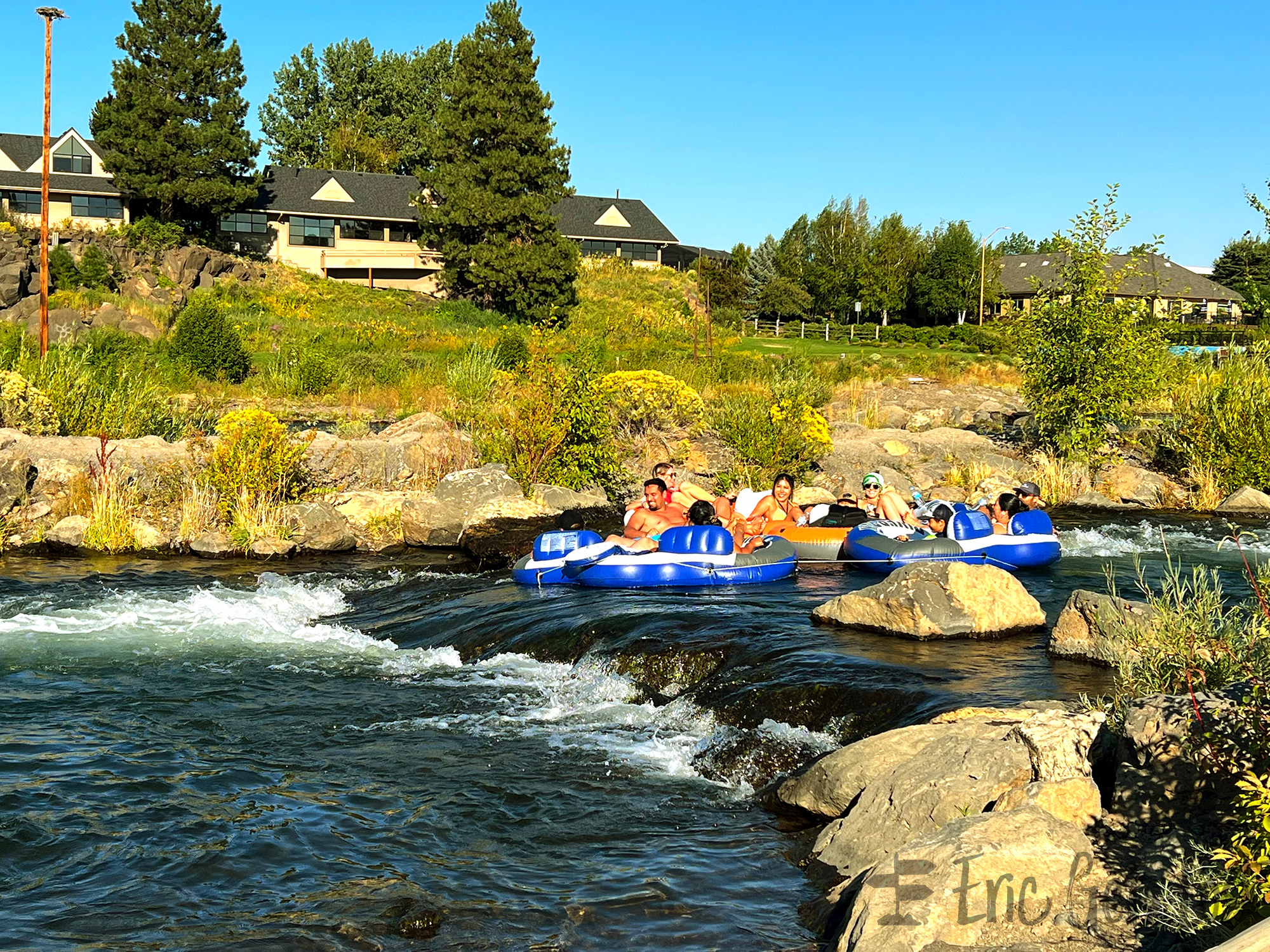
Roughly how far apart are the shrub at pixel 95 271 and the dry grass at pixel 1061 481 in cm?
3860

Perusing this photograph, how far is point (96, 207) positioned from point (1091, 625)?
53977 mm

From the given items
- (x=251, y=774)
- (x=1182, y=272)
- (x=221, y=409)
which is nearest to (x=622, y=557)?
(x=251, y=774)

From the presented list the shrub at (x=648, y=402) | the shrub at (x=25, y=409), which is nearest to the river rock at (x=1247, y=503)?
the shrub at (x=648, y=402)

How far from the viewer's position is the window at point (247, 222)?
185 ft

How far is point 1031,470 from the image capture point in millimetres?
19156

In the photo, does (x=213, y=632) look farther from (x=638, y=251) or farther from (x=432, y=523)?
(x=638, y=251)

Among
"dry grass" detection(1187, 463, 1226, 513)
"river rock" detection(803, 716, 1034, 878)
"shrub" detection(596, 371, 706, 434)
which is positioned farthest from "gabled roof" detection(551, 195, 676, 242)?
"river rock" detection(803, 716, 1034, 878)

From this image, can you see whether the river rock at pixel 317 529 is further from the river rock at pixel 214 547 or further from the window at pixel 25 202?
the window at pixel 25 202

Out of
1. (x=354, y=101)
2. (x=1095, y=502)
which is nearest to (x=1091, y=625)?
(x=1095, y=502)

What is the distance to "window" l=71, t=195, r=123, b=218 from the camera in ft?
175

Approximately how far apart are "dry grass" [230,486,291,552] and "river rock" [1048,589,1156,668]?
31.7ft

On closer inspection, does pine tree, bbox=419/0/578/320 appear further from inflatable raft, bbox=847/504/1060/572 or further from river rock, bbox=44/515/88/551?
inflatable raft, bbox=847/504/1060/572

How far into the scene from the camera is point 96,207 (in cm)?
5362

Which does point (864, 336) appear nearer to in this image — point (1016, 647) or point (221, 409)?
point (221, 409)
